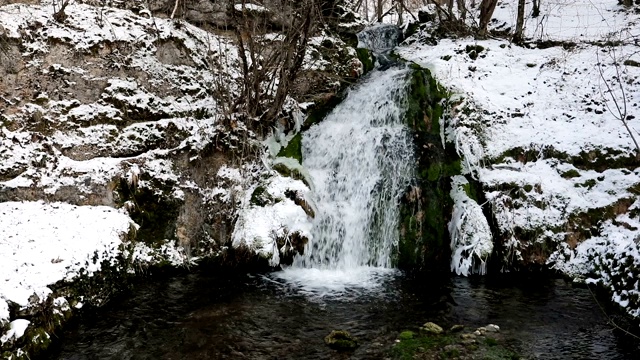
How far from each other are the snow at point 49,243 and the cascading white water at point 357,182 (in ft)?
9.86

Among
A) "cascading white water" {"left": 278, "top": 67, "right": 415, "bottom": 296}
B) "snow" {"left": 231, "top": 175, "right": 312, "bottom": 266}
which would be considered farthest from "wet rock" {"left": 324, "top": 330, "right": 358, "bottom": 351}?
"snow" {"left": 231, "top": 175, "right": 312, "bottom": 266}

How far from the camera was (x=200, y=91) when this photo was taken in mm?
9820

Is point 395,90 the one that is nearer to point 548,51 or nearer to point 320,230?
point 320,230

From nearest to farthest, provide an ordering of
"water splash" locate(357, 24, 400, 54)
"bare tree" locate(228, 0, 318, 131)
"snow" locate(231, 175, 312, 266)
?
1. "snow" locate(231, 175, 312, 266)
2. "bare tree" locate(228, 0, 318, 131)
3. "water splash" locate(357, 24, 400, 54)

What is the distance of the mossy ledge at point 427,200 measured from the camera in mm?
8281

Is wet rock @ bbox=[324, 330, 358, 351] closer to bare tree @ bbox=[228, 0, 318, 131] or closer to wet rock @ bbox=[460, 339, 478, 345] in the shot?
wet rock @ bbox=[460, 339, 478, 345]

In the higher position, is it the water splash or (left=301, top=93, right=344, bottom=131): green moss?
the water splash

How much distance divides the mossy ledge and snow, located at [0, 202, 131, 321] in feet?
16.4

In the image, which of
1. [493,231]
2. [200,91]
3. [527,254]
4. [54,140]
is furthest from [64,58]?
[527,254]

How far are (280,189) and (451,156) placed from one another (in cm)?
352

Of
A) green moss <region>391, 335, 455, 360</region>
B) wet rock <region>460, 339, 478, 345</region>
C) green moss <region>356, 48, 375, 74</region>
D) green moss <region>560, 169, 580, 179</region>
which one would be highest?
green moss <region>356, 48, 375, 74</region>

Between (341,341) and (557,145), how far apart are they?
6.05 m

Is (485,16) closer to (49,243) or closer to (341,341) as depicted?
(341,341)

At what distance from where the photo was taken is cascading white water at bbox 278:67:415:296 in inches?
326
